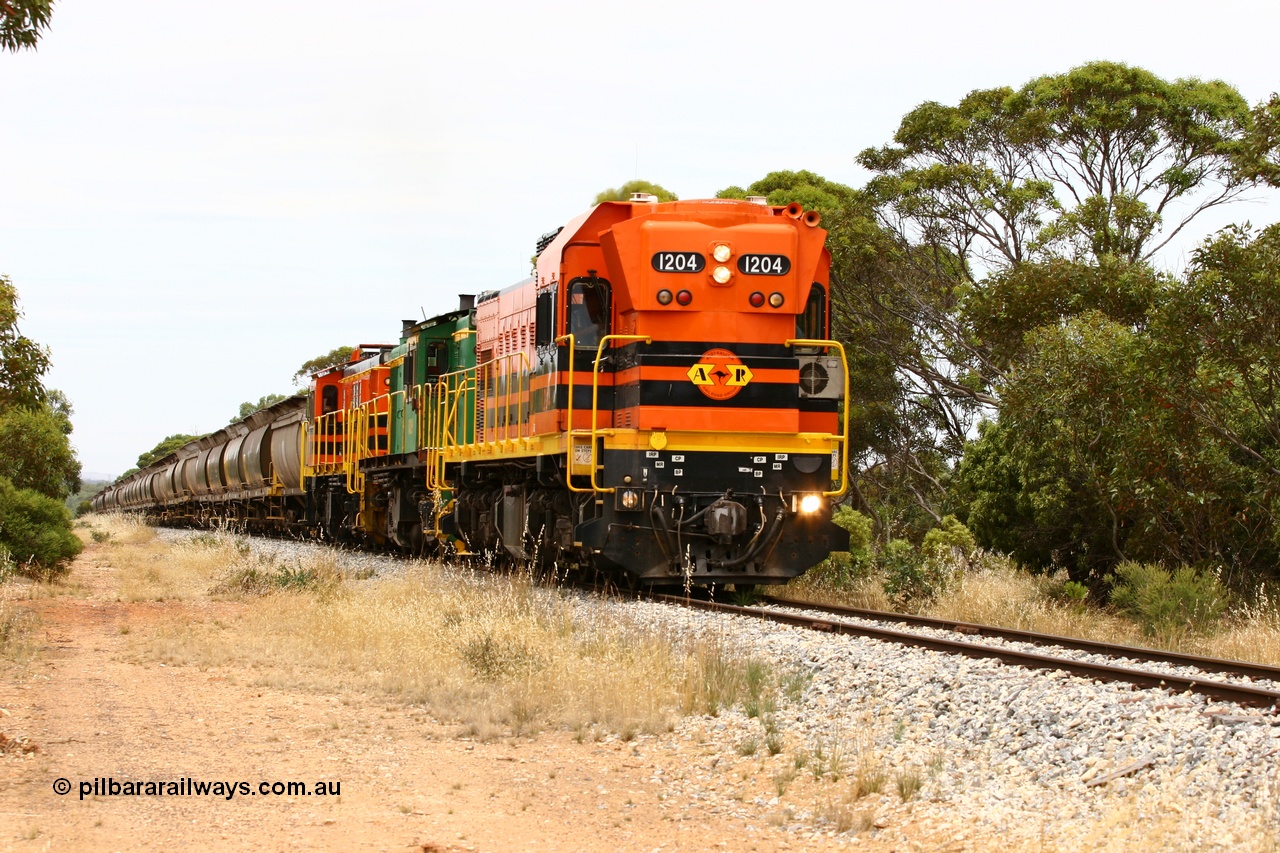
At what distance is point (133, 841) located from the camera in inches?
248

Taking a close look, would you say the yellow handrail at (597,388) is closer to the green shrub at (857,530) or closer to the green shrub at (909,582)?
the green shrub at (909,582)

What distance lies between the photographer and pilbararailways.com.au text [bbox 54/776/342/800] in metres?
7.16

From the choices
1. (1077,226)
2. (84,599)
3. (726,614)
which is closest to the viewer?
(726,614)

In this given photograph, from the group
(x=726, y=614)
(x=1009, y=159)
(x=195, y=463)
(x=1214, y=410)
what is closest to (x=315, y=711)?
(x=726, y=614)

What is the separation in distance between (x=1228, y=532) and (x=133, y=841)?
1232cm

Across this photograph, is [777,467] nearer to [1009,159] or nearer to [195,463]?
[1009,159]

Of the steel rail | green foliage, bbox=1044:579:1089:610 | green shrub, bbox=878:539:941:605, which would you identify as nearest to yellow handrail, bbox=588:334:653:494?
the steel rail

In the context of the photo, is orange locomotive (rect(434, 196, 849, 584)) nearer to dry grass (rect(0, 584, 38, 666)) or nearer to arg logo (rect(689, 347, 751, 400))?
arg logo (rect(689, 347, 751, 400))

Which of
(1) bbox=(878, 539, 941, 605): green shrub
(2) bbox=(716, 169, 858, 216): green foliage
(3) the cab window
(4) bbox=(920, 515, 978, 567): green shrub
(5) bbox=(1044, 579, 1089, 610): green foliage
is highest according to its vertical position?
(2) bbox=(716, 169, 858, 216): green foliage

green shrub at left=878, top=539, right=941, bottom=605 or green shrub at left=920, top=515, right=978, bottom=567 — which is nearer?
green shrub at left=878, top=539, right=941, bottom=605

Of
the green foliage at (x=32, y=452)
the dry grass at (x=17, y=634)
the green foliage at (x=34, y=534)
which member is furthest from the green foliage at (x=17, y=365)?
the green foliage at (x=32, y=452)

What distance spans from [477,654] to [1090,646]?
4.69m

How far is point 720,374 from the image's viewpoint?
13.8 meters

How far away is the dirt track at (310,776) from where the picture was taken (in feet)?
21.2
